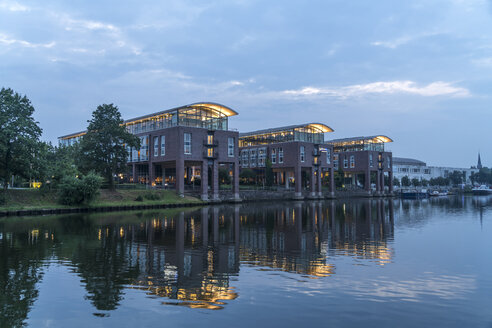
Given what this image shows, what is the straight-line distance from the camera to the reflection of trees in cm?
1203

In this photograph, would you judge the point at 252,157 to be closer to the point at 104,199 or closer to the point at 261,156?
the point at 261,156

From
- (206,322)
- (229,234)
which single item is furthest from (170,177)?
(206,322)

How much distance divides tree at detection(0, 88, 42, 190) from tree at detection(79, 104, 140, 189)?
12.1m

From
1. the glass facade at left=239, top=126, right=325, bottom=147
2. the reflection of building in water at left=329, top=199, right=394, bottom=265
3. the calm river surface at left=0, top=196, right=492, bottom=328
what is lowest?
the reflection of building in water at left=329, top=199, right=394, bottom=265

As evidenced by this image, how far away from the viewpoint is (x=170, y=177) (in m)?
94.0

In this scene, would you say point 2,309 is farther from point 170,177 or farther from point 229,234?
point 170,177

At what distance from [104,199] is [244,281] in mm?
52132

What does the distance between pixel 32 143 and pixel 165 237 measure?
111 feet

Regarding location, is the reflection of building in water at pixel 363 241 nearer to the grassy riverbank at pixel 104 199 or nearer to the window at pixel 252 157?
the grassy riverbank at pixel 104 199

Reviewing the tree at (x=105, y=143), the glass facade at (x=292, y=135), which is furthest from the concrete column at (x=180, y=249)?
the glass facade at (x=292, y=135)

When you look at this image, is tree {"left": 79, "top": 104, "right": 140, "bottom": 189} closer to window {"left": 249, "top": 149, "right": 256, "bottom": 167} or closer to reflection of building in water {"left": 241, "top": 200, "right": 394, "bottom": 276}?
reflection of building in water {"left": 241, "top": 200, "right": 394, "bottom": 276}

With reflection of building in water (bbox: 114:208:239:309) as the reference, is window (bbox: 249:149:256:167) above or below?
above

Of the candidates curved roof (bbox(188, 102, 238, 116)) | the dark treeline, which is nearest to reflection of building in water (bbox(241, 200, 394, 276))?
the dark treeline

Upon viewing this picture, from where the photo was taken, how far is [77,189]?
5572 centimetres
